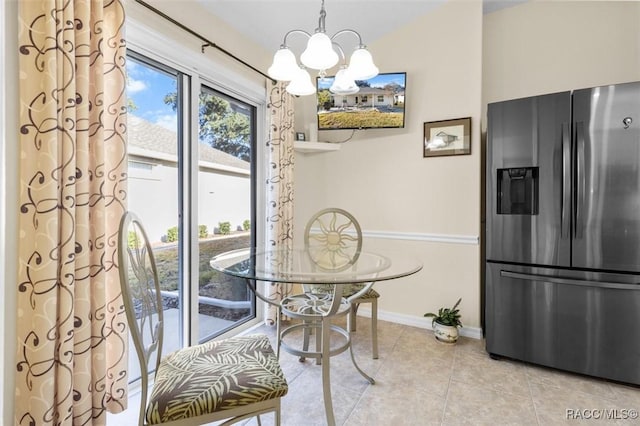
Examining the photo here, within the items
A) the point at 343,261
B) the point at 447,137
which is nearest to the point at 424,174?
the point at 447,137

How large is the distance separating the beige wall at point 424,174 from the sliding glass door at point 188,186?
1.12m

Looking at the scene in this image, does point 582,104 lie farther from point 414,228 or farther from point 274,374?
point 274,374

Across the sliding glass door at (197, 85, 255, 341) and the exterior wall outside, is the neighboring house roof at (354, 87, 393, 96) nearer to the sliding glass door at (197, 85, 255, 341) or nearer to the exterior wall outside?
the sliding glass door at (197, 85, 255, 341)

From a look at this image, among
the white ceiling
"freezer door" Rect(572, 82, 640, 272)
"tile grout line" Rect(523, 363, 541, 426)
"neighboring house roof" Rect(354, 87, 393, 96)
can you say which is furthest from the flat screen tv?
"tile grout line" Rect(523, 363, 541, 426)

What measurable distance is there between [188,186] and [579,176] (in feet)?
8.53

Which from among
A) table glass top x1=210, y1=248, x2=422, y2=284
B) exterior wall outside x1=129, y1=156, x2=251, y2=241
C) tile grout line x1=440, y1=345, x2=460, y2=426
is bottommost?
tile grout line x1=440, y1=345, x2=460, y2=426

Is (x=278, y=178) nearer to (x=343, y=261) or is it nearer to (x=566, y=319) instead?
(x=343, y=261)

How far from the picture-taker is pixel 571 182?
1996mm

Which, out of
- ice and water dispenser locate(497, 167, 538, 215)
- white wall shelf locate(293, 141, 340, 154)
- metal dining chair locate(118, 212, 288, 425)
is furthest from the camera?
white wall shelf locate(293, 141, 340, 154)

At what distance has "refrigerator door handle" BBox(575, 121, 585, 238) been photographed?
6.44 ft

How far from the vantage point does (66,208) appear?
1276 mm

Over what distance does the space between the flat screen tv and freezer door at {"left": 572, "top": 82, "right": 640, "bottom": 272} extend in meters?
1.30

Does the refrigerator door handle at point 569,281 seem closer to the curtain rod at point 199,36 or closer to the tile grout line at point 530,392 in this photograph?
the tile grout line at point 530,392

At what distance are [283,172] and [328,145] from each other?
636mm
